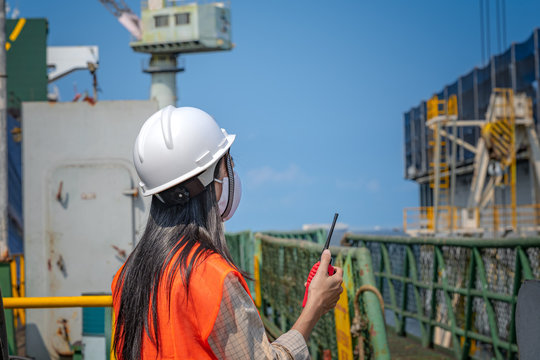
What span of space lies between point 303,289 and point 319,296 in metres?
4.61

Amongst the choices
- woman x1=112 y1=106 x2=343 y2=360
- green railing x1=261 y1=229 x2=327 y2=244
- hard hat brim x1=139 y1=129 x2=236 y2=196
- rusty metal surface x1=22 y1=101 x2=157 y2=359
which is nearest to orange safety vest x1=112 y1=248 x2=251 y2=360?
woman x1=112 y1=106 x2=343 y2=360

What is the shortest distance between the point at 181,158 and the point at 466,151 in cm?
5334

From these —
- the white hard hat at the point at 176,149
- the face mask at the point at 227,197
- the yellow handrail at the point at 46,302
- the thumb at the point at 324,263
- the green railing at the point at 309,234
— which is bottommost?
A: the green railing at the point at 309,234

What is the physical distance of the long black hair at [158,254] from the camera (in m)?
1.97

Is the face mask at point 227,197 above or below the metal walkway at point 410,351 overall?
above

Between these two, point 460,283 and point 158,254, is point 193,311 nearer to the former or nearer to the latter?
point 158,254

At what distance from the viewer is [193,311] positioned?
1.88 meters

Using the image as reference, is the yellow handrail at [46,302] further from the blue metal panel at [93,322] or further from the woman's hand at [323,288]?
the woman's hand at [323,288]

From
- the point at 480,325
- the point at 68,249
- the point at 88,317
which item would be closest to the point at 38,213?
the point at 68,249

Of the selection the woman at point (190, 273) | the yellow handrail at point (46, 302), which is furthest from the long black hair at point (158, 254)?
the yellow handrail at point (46, 302)

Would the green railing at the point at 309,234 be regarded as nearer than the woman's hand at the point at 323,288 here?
No

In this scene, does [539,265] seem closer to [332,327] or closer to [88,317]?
[332,327]

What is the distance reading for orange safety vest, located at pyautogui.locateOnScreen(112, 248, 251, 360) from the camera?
184cm

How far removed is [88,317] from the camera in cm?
559
